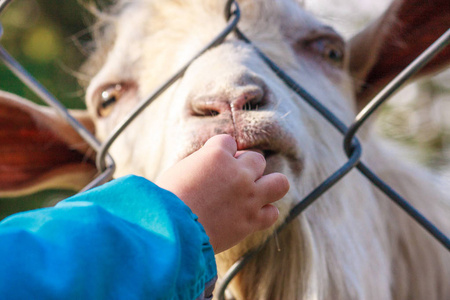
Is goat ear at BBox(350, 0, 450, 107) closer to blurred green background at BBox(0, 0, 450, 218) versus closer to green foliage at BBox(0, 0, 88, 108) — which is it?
blurred green background at BBox(0, 0, 450, 218)

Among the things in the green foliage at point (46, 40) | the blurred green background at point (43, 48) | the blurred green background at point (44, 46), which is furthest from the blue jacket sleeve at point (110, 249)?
the green foliage at point (46, 40)

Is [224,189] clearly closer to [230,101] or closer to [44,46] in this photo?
[230,101]

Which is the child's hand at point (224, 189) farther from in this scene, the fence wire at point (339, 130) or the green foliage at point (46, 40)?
the green foliage at point (46, 40)

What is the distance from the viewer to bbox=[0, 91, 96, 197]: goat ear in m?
1.42

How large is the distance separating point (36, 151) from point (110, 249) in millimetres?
1015

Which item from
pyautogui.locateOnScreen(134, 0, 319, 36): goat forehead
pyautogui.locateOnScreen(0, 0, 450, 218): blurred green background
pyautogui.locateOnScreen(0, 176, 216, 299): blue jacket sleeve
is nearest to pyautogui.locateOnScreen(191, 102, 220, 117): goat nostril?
pyautogui.locateOnScreen(0, 176, 216, 299): blue jacket sleeve

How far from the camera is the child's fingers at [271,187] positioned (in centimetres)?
75

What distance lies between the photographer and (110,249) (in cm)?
59

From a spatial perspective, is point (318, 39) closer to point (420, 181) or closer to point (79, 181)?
point (420, 181)

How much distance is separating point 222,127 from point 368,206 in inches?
26.7

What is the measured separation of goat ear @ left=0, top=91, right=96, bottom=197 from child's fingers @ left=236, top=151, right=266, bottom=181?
89 cm

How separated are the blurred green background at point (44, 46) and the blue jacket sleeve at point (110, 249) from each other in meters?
4.26

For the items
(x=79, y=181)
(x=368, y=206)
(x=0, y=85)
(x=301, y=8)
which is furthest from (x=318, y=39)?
(x=0, y=85)

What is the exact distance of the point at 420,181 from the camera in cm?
168
